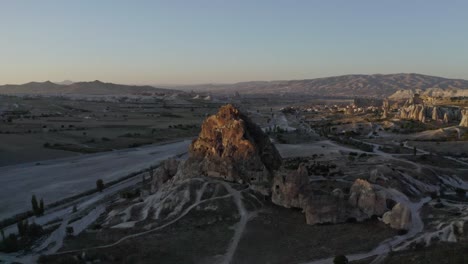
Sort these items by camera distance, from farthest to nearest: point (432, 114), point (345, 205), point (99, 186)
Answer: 1. point (432, 114)
2. point (99, 186)
3. point (345, 205)

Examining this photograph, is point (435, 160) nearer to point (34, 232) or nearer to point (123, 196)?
point (123, 196)

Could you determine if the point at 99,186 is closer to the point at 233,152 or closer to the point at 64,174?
the point at 64,174

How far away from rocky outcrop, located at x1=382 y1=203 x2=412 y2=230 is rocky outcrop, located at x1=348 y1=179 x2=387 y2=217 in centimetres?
257

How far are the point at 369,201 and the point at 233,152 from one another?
17828 millimetres

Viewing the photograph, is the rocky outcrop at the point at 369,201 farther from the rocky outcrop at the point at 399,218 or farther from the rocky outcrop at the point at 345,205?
the rocky outcrop at the point at 399,218

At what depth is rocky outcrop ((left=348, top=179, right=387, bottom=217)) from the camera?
44.4 m

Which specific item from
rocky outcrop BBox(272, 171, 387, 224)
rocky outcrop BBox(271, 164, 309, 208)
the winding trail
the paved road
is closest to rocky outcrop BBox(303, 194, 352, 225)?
rocky outcrop BBox(272, 171, 387, 224)

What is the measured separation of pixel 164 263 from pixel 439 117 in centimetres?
13047

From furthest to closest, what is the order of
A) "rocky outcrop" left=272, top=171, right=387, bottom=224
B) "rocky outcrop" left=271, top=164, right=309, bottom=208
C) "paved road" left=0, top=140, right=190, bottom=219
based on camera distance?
"paved road" left=0, top=140, right=190, bottom=219, "rocky outcrop" left=271, top=164, right=309, bottom=208, "rocky outcrop" left=272, top=171, right=387, bottom=224

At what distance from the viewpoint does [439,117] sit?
14525 cm

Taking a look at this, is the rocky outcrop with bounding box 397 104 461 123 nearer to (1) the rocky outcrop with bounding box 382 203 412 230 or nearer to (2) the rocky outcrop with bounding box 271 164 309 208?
(2) the rocky outcrop with bounding box 271 164 309 208

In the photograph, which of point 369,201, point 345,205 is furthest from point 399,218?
point 345,205

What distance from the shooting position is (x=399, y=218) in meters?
41.1

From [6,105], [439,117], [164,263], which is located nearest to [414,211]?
[164,263]
